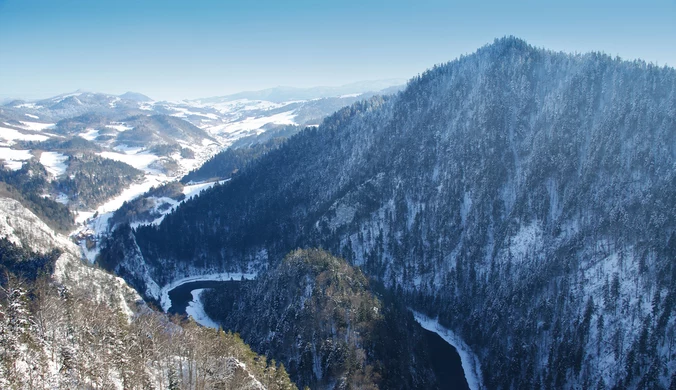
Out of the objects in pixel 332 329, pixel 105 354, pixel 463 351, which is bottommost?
pixel 463 351

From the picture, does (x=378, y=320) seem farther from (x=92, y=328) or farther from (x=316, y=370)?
(x=92, y=328)

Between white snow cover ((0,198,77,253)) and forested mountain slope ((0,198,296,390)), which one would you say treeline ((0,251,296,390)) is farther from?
white snow cover ((0,198,77,253))

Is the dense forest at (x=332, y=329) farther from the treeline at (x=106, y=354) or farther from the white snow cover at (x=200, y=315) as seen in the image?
the treeline at (x=106, y=354)

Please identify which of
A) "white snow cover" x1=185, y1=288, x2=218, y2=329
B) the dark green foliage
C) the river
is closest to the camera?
the dark green foliage

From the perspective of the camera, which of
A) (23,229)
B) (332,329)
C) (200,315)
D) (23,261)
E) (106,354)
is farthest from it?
(200,315)

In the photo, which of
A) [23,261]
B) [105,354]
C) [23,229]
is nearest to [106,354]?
[105,354]

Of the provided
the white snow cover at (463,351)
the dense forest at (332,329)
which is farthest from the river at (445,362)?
the dense forest at (332,329)

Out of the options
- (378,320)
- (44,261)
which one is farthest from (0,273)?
(378,320)

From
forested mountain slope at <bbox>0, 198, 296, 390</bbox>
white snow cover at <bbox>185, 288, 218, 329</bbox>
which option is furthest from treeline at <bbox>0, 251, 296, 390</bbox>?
white snow cover at <bbox>185, 288, 218, 329</bbox>

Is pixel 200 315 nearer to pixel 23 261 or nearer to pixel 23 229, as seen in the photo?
pixel 23 261
